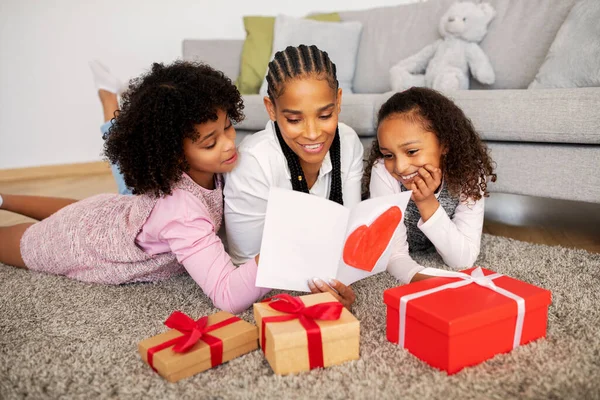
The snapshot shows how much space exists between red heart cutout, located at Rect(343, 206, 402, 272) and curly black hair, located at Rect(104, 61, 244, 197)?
0.44 meters

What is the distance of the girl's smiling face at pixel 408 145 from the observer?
4.00 feet

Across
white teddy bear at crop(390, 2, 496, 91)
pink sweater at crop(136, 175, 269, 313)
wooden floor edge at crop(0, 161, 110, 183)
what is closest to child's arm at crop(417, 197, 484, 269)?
pink sweater at crop(136, 175, 269, 313)

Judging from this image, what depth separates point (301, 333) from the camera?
2.59ft

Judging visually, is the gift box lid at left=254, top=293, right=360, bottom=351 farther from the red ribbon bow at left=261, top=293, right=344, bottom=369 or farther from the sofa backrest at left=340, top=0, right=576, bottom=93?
the sofa backrest at left=340, top=0, right=576, bottom=93

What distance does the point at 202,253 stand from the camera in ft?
3.57

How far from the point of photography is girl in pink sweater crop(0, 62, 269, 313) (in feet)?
3.55

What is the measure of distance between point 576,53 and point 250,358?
1562 millimetres

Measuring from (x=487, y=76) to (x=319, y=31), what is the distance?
2.91 feet

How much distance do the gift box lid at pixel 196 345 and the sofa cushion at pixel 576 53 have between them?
145 centimetres

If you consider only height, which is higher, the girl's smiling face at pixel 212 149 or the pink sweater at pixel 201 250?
the girl's smiling face at pixel 212 149

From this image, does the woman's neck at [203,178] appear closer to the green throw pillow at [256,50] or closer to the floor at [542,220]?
the floor at [542,220]

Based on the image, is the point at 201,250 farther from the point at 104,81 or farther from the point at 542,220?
the point at 104,81

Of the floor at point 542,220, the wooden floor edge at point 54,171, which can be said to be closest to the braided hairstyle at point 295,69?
the floor at point 542,220

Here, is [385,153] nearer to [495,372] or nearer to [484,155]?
[484,155]
